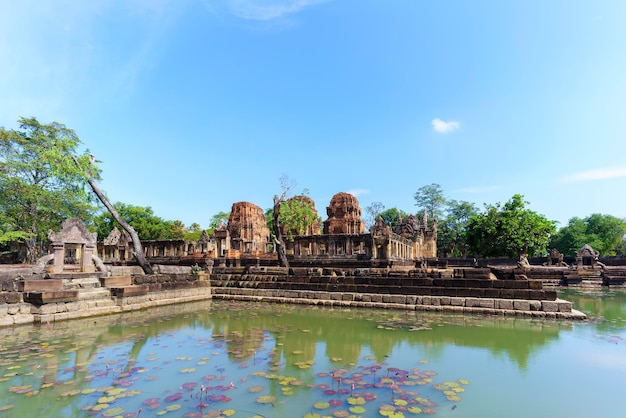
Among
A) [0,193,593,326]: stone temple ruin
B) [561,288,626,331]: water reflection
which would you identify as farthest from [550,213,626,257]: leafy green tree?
[561,288,626,331]: water reflection

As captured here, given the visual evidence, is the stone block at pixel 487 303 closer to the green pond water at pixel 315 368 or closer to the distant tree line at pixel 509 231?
the green pond water at pixel 315 368

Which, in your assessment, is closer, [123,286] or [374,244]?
[123,286]

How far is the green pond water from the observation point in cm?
369

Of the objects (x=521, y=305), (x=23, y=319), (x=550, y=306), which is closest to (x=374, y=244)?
(x=521, y=305)

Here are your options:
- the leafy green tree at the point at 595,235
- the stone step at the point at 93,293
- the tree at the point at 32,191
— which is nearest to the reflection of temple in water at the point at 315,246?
the tree at the point at 32,191

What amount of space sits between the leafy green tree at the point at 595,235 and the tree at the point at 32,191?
50753mm

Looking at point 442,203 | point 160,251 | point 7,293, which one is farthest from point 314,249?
point 442,203

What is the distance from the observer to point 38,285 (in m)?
8.56

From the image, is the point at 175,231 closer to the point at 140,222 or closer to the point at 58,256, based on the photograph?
the point at 140,222

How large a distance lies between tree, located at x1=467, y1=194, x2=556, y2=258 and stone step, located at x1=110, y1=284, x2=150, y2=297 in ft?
88.7

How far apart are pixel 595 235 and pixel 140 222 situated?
5524cm

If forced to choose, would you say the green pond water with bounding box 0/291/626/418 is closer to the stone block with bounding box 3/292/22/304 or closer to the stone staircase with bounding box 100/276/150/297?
the stone block with bounding box 3/292/22/304

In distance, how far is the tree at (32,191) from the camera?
2280 cm

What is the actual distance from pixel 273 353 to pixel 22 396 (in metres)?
3.14
